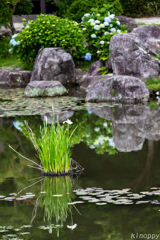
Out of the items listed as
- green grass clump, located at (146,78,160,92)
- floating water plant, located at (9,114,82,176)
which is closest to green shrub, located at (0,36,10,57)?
green grass clump, located at (146,78,160,92)

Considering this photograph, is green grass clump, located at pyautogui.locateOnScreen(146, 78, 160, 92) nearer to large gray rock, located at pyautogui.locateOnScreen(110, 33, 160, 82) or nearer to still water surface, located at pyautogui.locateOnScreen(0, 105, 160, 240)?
large gray rock, located at pyautogui.locateOnScreen(110, 33, 160, 82)

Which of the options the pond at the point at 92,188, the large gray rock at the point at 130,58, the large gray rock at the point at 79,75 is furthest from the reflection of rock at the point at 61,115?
the large gray rock at the point at 79,75

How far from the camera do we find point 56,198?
412 centimetres

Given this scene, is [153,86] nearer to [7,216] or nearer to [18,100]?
[18,100]

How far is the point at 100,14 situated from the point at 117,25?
72 centimetres

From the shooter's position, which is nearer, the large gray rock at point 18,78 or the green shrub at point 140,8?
the large gray rock at point 18,78

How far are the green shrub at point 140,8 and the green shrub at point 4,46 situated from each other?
536 centimetres

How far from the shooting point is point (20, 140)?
667 cm

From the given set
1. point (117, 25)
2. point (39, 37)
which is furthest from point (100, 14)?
point (39, 37)

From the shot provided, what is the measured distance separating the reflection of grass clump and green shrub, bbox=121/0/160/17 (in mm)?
15216

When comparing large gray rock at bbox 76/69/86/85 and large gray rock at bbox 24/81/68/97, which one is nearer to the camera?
large gray rock at bbox 24/81/68/97

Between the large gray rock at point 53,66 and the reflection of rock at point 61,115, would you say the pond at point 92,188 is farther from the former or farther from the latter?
the large gray rock at point 53,66

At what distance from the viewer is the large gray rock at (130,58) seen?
11.1 m

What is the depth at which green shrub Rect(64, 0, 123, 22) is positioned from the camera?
1552 cm
